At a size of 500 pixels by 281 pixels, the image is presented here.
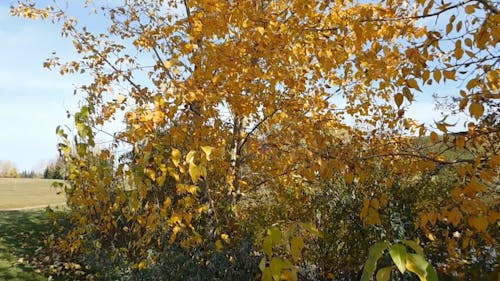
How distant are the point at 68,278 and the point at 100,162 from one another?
3507mm

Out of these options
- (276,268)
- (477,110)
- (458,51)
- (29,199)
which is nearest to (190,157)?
(276,268)

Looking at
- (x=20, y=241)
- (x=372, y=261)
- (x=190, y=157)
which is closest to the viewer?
(x=372, y=261)

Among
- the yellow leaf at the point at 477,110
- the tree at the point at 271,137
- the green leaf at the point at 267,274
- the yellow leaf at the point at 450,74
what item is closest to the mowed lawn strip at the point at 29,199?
the tree at the point at 271,137

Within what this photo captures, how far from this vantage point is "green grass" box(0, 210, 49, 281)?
726 cm

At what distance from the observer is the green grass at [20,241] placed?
726 centimetres

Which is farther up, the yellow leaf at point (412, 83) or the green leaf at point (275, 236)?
A: the yellow leaf at point (412, 83)

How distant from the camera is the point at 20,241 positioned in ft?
31.1

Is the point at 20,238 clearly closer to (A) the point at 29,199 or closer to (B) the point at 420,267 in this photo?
(A) the point at 29,199

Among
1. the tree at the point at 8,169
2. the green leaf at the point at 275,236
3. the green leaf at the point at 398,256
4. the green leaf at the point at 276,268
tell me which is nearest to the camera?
the green leaf at the point at 398,256

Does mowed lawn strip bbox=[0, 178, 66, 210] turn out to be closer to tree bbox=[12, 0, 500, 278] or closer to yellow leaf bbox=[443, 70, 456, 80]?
tree bbox=[12, 0, 500, 278]

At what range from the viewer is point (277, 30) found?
4.23 metres

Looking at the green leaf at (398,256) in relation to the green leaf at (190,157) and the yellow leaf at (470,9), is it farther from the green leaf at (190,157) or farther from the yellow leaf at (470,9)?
the yellow leaf at (470,9)

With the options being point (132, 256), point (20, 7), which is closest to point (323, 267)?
point (132, 256)

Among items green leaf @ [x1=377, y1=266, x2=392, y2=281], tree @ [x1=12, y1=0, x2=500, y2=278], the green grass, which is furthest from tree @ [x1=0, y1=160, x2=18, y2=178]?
green leaf @ [x1=377, y1=266, x2=392, y2=281]
